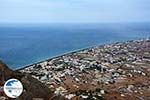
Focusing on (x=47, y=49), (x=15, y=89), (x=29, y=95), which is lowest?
(x=47, y=49)

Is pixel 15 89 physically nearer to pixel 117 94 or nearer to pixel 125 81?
pixel 117 94

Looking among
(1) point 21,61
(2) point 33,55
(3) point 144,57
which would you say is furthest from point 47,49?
→ (3) point 144,57

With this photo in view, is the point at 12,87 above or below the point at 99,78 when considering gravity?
above

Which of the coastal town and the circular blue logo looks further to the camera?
the coastal town

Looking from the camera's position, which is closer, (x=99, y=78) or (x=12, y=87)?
(x=12, y=87)

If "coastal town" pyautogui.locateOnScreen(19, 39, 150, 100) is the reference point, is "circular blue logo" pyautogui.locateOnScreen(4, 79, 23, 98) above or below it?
above

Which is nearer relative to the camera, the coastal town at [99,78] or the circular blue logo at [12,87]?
the circular blue logo at [12,87]

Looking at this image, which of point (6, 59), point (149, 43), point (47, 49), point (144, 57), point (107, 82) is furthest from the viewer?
point (47, 49)

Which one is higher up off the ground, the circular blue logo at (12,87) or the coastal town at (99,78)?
the circular blue logo at (12,87)
